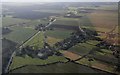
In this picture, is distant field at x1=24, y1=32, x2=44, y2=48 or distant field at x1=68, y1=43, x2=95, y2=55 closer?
distant field at x1=68, y1=43, x2=95, y2=55

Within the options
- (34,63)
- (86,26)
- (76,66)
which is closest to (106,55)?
(76,66)

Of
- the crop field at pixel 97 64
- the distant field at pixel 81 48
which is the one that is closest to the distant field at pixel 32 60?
the crop field at pixel 97 64

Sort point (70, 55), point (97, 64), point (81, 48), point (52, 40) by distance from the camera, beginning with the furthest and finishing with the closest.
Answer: point (52, 40)
point (81, 48)
point (70, 55)
point (97, 64)

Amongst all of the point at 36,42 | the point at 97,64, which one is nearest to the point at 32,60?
the point at 97,64

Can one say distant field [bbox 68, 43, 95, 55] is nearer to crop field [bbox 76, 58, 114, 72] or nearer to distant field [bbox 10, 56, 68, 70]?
crop field [bbox 76, 58, 114, 72]

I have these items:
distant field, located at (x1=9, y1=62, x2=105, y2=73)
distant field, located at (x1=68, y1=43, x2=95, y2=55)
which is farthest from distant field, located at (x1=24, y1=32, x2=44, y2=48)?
distant field, located at (x1=9, y1=62, x2=105, y2=73)

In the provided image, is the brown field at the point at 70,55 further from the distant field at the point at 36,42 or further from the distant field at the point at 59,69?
the distant field at the point at 36,42

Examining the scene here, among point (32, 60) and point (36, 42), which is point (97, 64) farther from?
point (36, 42)

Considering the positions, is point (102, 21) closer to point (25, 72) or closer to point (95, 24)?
point (95, 24)

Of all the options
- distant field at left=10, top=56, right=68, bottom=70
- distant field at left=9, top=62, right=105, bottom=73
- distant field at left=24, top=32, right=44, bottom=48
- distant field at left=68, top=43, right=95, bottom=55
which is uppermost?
distant field at left=24, top=32, right=44, bottom=48

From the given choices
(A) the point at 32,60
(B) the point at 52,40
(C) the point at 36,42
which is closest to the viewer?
(A) the point at 32,60

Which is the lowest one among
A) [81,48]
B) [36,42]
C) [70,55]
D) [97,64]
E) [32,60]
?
[97,64]
